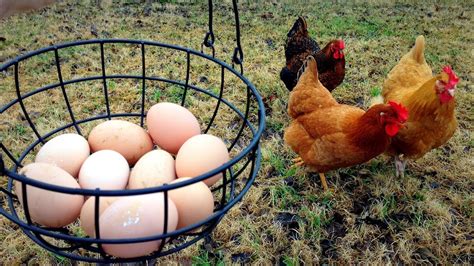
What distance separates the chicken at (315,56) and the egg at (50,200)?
2168mm

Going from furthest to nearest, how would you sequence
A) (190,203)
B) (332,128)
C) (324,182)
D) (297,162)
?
(297,162)
(324,182)
(332,128)
(190,203)

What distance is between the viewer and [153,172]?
1.20 m

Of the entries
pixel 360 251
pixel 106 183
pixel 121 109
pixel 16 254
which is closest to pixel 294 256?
pixel 360 251

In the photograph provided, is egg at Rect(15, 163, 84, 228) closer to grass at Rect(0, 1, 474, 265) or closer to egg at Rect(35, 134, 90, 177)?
egg at Rect(35, 134, 90, 177)

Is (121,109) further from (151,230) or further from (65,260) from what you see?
(151,230)

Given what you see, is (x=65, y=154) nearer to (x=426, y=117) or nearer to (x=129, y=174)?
(x=129, y=174)

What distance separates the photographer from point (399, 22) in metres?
5.23

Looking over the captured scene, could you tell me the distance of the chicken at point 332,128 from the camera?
1.92m

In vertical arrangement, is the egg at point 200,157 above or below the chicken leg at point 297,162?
above

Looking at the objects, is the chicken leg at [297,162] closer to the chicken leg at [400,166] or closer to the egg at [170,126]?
the chicken leg at [400,166]

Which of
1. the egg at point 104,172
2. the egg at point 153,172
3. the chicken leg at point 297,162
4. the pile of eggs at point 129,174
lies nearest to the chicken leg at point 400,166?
the chicken leg at point 297,162

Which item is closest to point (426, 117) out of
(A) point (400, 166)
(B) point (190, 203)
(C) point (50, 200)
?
(A) point (400, 166)

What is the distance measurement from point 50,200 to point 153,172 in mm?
294

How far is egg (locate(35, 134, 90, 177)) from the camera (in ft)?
4.15
